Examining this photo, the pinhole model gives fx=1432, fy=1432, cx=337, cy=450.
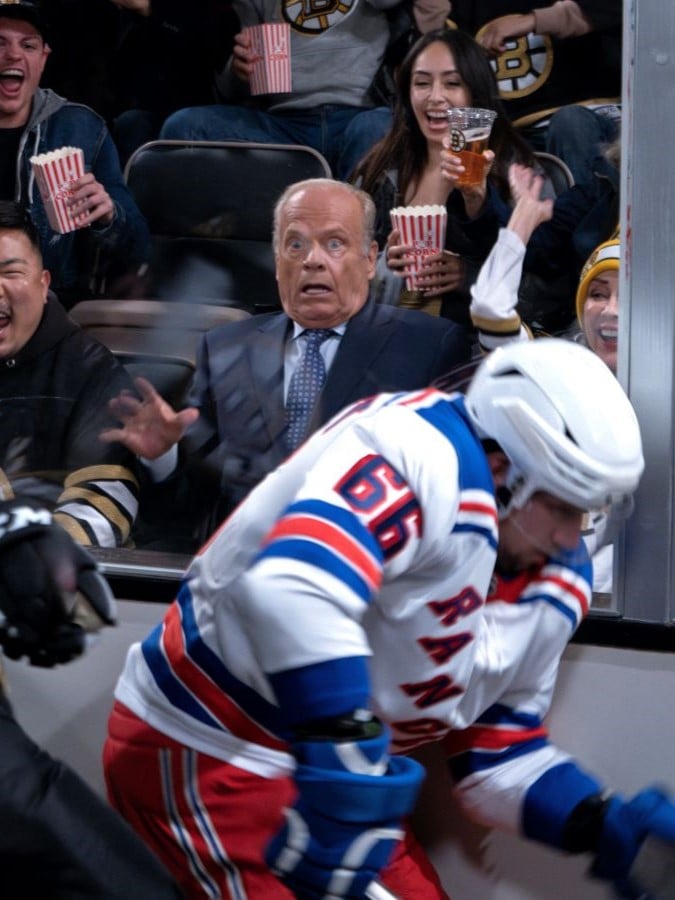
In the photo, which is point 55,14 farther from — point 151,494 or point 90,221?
point 151,494

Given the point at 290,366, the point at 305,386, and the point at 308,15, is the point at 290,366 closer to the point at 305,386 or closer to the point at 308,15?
the point at 305,386

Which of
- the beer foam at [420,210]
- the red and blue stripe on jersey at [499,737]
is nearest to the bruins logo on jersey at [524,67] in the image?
the beer foam at [420,210]

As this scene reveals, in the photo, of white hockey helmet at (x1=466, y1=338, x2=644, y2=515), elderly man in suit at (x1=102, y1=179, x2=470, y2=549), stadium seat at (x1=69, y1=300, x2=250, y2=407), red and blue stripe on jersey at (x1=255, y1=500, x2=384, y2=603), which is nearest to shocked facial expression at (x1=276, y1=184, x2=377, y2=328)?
elderly man in suit at (x1=102, y1=179, x2=470, y2=549)

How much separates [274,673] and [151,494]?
943 millimetres

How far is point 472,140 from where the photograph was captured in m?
2.35

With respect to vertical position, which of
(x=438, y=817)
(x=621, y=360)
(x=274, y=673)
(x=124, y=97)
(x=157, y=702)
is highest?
(x=124, y=97)

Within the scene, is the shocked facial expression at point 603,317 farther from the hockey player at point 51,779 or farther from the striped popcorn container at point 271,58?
the hockey player at point 51,779

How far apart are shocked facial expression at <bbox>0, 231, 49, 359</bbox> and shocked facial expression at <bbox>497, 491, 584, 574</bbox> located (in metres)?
1.09

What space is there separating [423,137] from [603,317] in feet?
1.51

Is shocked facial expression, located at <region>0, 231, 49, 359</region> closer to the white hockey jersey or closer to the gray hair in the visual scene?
the gray hair

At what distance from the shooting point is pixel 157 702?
190cm

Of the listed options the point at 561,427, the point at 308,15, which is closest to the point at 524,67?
the point at 308,15

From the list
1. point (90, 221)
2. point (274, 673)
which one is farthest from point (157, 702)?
point (90, 221)

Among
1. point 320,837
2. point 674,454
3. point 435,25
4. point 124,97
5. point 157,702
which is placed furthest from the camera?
point 124,97
